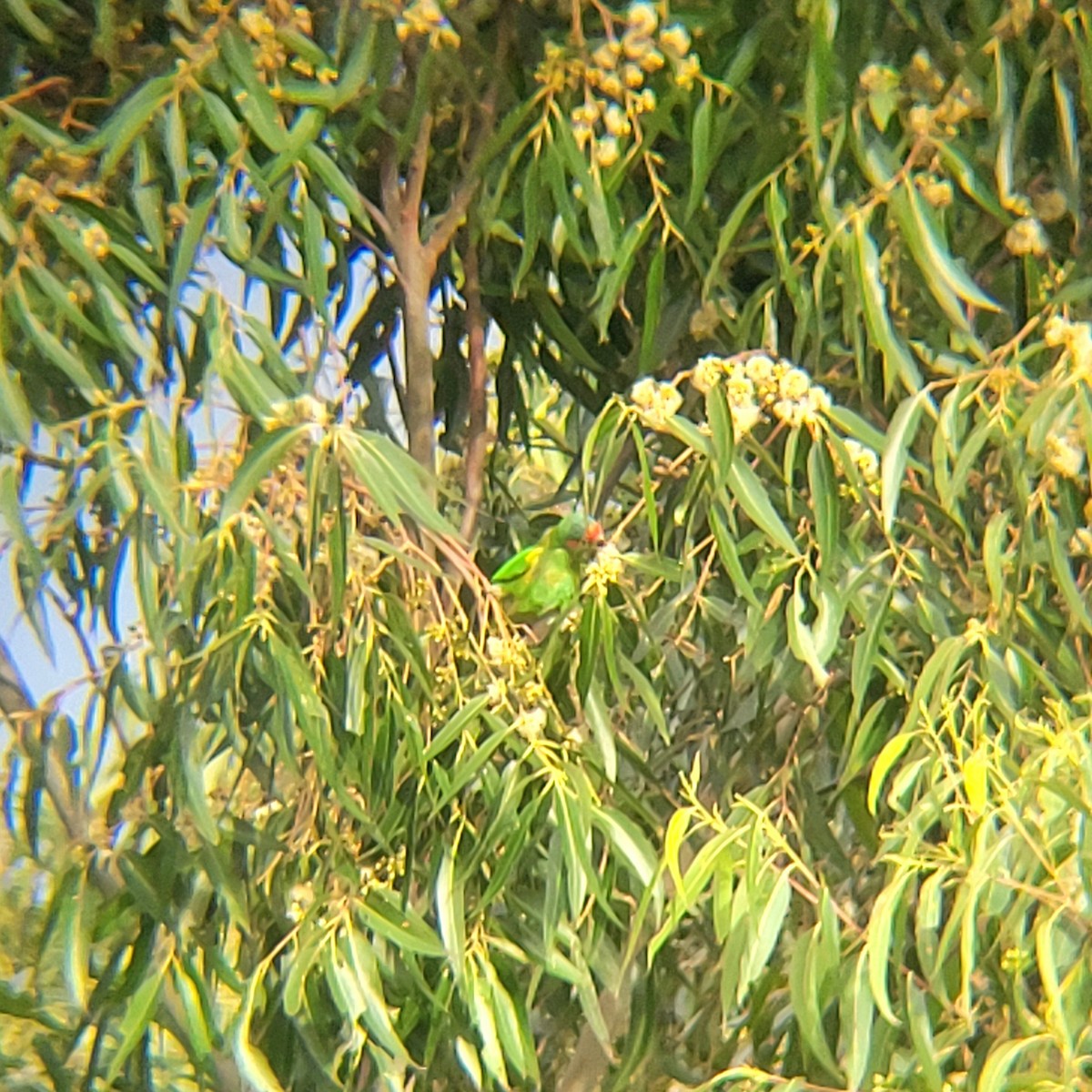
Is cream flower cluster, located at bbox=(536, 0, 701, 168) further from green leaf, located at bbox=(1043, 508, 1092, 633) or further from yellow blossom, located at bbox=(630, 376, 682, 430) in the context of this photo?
green leaf, located at bbox=(1043, 508, 1092, 633)

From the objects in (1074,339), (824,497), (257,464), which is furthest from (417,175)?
(1074,339)

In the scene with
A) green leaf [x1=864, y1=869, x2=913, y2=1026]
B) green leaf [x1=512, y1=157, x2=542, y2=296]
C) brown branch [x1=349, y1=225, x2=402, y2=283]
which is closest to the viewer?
green leaf [x1=864, y1=869, x2=913, y2=1026]

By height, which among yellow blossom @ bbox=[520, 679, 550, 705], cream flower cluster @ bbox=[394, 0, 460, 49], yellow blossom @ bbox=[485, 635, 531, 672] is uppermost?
cream flower cluster @ bbox=[394, 0, 460, 49]

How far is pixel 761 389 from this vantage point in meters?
1.39

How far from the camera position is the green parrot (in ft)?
5.12

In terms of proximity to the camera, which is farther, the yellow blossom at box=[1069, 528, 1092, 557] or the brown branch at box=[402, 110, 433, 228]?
the brown branch at box=[402, 110, 433, 228]

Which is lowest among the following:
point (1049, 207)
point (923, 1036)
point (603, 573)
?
point (923, 1036)

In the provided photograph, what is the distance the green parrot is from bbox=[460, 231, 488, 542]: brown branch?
0.33ft

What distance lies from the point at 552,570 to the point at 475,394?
0.23 meters

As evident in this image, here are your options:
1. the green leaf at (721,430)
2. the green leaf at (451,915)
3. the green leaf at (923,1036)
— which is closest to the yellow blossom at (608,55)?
the green leaf at (721,430)

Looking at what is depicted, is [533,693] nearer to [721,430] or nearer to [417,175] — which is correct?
[721,430]

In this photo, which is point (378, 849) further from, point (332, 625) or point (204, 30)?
point (204, 30)

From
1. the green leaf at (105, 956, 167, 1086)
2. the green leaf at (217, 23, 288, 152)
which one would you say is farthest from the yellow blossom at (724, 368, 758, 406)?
the green leaf at (105, 956, 167, 1086)

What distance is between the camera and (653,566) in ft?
4.90
